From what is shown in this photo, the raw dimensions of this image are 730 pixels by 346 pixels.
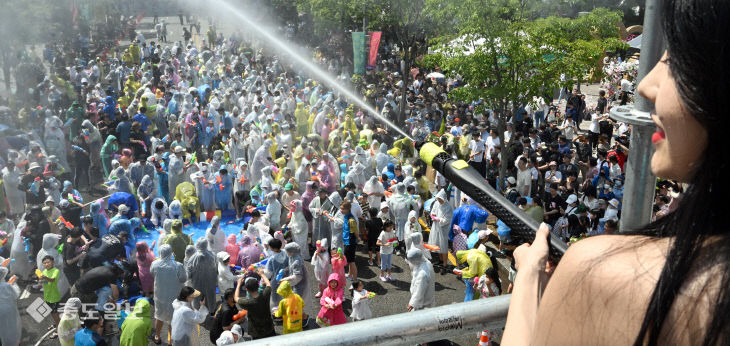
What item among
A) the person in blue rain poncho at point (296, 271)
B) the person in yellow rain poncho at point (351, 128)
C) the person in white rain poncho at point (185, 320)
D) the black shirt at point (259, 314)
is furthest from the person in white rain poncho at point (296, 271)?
the person in yellow rain poncho at point (351, 128)

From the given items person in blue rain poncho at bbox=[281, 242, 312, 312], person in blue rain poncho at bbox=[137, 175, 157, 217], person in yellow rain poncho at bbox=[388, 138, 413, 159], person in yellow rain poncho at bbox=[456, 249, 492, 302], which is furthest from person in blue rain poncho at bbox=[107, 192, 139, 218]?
person in yellow rain poncho at bbox=[456, 249, 492, 302]

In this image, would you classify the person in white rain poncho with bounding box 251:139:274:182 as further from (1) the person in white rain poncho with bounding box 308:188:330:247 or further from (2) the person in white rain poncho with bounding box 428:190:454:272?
(2) the person in white rain poncho with bounding box 428:190:454:272

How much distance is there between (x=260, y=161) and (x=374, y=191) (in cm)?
337

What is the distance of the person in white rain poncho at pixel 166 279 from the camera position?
8828 millimetres

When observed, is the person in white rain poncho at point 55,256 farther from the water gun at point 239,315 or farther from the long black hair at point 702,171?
the long black hair at point 702,171

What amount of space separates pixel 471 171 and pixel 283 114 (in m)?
17.9

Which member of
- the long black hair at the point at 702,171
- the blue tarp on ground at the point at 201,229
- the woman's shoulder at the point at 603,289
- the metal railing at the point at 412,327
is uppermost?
the long black hair at the point at 702,171

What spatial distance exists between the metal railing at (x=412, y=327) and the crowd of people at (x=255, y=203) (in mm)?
2787

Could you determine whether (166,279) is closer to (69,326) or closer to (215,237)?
(69,326)

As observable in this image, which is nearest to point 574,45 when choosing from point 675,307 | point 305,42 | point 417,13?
point 417,13

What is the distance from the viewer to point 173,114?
18.7 m

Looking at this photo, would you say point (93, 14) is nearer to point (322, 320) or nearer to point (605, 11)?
point (605, 11)

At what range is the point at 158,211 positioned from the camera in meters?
12.7

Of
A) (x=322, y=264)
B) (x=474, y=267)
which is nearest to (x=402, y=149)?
(x=322, y=264)
